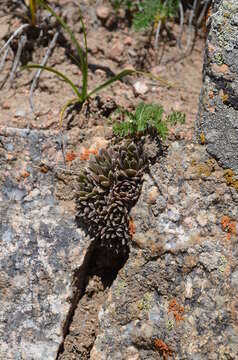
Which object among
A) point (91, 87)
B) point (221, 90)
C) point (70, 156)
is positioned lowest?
point (70, 156)

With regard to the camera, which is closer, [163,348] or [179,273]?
[163,348]

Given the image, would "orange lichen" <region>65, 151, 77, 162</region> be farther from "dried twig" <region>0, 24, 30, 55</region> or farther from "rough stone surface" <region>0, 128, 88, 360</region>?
"dried twig" <region>0, 24, 30, 55</region>

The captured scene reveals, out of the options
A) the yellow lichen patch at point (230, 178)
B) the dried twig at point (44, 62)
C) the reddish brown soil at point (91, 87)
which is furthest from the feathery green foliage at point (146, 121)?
the dried twig at point (44, 62)

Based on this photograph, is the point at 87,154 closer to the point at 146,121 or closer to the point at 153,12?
the point at 146,121

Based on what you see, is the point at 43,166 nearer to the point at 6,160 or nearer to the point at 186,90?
the point at 6,160

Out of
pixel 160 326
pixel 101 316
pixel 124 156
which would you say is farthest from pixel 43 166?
pixel 160 326

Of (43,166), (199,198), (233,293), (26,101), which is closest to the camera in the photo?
(233,293)

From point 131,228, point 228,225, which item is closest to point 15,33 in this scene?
point 131,228

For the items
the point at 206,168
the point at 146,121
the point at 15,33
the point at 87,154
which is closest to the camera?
the point at 206,168
